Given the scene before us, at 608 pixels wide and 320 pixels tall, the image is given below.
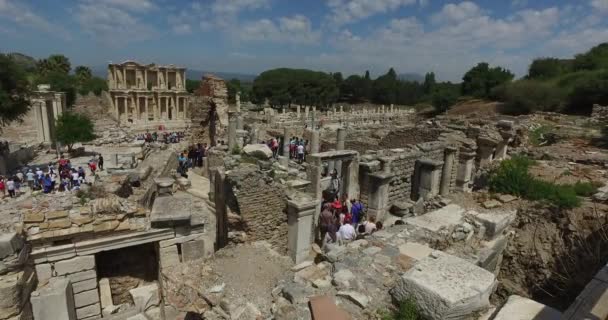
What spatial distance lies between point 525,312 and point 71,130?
28051 mm

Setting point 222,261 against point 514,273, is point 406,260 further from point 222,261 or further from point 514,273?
point 222,261

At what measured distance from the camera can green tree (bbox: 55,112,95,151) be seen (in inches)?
932

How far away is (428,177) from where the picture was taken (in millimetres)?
11742

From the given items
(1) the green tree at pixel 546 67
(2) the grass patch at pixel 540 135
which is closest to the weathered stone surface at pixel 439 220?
(2) the grass patch at pixel 540 135

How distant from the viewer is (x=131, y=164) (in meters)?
17.1

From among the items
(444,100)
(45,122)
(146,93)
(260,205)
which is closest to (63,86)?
(146,93)

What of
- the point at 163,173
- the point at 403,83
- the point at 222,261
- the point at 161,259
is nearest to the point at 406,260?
the point at 222,261

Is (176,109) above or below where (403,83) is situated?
below

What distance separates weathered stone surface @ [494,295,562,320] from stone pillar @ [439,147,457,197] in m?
9.28

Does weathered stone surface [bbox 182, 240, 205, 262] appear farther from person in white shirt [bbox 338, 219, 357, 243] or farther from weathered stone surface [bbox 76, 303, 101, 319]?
person in white shirt [bbox 338, 219, 357, 243]

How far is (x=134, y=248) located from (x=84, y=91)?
170 ft

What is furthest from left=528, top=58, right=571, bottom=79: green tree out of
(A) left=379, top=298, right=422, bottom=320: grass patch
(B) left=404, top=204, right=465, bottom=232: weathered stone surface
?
(A) left=379, top=298, right=422, bottom=320: grass patch

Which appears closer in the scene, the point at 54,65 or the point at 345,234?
the point at 345,234

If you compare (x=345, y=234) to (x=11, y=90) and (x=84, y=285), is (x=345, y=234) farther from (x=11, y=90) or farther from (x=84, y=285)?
(x=11, y=90)
